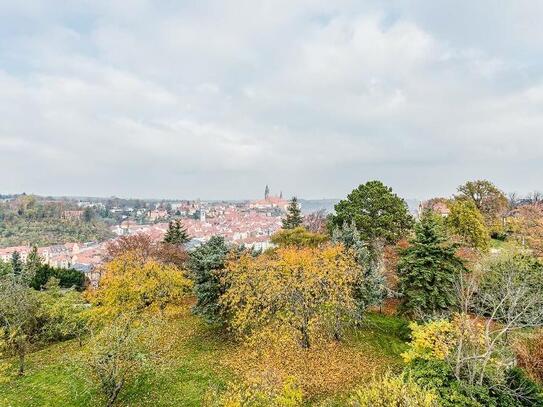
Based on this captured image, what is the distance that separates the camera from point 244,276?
699 inches

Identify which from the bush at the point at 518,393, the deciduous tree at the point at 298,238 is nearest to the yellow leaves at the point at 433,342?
the bush at the point at 518,393

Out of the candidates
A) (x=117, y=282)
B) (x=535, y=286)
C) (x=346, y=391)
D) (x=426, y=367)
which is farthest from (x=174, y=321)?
(x=535, y=286)

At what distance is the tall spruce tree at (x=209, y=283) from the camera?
747 inches

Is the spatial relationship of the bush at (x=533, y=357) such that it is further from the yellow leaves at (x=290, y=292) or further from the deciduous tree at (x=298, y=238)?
the deciduous tree at (x=298, y=238)

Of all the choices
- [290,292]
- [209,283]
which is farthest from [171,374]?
[290,292]

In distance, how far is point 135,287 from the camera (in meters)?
19.5

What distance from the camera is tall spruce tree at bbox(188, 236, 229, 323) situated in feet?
62.2

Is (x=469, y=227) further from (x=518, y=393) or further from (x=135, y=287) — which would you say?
(x=135, y=287)

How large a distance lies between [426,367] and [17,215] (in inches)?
5602

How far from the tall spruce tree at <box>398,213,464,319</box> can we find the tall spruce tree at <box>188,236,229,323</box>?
10.0 meters

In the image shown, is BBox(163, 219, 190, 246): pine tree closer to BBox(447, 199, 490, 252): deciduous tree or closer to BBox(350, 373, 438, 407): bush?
BBox(447, 199, 490, 252): deciduous tree

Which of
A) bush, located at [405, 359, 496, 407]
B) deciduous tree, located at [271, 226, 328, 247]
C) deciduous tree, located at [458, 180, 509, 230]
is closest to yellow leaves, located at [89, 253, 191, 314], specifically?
deciduous tree, located at [271, 226, 328, 247]

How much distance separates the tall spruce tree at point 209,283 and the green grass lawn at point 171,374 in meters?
1.66

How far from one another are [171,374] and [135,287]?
5.48 meters
